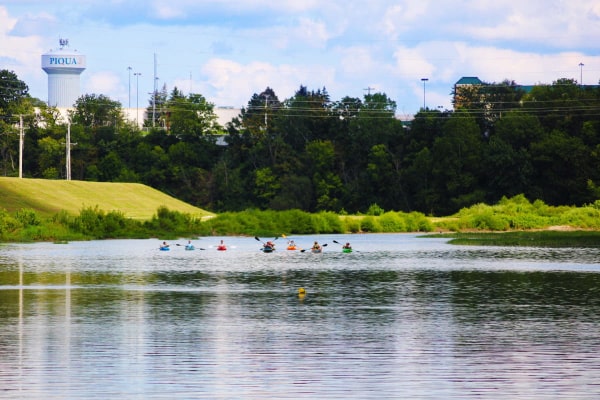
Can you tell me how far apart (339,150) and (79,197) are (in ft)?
143

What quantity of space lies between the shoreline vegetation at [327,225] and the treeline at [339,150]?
515 inches

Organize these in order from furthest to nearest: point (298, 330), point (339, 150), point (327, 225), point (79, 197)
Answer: point (339, 150), point (79, 197), point (327, 225), point (298, 330)

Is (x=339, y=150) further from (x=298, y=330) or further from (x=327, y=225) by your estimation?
(x=298, y=330)

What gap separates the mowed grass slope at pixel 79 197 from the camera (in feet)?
357

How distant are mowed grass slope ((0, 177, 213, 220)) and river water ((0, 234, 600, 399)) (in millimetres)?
46784

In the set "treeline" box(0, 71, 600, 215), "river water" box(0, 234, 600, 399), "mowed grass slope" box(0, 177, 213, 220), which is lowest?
"river water" box(0, 234, 600, 399)

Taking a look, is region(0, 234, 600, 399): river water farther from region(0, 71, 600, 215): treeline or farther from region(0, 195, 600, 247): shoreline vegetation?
region(0, 71, 600, 215): treeline

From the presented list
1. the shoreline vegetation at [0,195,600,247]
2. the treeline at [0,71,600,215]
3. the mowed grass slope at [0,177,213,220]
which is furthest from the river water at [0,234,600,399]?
the treeline at [0,71,600,215]

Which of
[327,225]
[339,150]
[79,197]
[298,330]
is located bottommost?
[298,330]

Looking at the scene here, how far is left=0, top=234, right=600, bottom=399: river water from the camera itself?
2332 centimetres

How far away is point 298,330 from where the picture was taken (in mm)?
32531

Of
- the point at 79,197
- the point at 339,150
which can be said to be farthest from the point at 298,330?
the point at 339,150

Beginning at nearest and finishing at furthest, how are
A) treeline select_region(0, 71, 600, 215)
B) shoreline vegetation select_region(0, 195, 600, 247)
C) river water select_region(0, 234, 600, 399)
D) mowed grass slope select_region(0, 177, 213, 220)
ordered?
1. river water select_region(0, 234, 600, 399)
2. shoreline vegetation select_region(0, 195, 600, 247)
3. mowed grass slope select_region(0, 177, 213, 220)
4. treeline select_region(0, 71, 600, 215)

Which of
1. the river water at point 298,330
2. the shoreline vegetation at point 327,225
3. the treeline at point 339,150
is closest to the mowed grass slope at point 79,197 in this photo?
the shoreline vegetation at point 327,225
